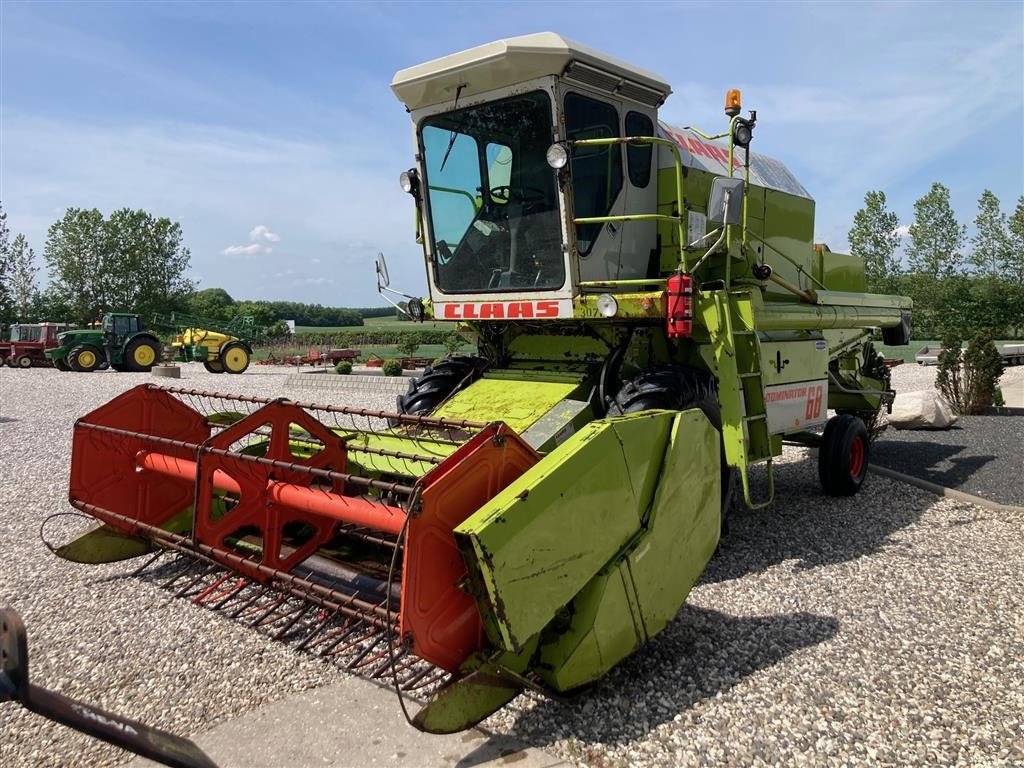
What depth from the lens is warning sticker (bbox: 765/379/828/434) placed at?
614 cm

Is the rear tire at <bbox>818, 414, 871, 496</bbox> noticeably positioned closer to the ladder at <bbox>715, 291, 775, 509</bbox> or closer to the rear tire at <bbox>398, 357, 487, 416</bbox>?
the ladder at <bbox>715, 291, 775, 509</bbox>

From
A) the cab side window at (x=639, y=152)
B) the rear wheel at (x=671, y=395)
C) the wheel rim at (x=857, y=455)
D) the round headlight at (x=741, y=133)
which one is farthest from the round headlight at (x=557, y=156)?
the wheel rim at (x=857, y=455)

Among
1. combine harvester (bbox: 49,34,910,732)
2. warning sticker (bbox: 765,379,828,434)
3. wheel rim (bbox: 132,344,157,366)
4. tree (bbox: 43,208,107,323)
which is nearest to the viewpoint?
combine harvester (bbox: 49,34,910,732)

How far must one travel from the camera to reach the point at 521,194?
17.7 ft

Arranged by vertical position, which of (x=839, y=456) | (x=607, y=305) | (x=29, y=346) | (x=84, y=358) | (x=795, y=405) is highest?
(x=607, y=305)

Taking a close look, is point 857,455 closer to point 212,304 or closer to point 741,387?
point 741,387

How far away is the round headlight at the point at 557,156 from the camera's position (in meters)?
4.82

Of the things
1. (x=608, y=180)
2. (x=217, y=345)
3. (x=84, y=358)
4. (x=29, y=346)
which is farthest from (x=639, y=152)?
(x=29, y=346)

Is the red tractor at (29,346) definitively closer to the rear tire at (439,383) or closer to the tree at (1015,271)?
the rear tire at (439,383)

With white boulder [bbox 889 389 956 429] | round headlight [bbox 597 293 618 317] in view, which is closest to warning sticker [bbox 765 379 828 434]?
round headlight [bbox 597 293 618 317]

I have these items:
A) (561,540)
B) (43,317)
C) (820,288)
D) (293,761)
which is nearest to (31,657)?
(293,761)

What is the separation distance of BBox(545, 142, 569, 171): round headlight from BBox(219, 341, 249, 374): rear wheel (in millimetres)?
21977

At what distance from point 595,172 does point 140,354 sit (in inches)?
929

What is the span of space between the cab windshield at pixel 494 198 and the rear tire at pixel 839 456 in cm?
338
